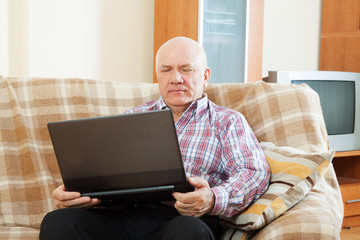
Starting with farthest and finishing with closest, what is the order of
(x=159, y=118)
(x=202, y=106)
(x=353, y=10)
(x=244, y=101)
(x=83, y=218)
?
(x=353, y=10) → (x=244, y=101) → (x=202, y=106) → (x=83, y=218) → (x=159, y=118)

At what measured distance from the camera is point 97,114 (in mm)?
2066

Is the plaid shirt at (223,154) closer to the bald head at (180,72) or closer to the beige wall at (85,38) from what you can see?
the bald head at (180,72)

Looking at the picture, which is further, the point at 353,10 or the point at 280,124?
the point at 353,10

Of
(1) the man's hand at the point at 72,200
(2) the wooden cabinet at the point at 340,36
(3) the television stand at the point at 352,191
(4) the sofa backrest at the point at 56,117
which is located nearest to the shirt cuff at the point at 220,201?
(1) the man's hand at the point at 72,200

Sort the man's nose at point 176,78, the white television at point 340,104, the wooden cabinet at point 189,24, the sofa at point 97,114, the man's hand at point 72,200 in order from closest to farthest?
1. the man's hand at point 72,200
2. the sofa at point 97,114
3. the man's nose at point 176,78
4. the white television at point 340,104
5. the wooden cabinet at point 189,24

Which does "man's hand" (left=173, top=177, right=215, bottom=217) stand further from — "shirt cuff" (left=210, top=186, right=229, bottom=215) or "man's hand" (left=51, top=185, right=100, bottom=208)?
"man's hand" (left=51, top=185, right=100, bottom=208)

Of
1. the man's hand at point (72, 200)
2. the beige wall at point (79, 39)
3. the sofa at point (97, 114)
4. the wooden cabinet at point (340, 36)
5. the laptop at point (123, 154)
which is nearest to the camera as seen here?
the laptop at point (123, 154)

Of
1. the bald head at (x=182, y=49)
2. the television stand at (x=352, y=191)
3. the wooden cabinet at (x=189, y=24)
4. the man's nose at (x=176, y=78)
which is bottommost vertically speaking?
the television stand at (x=352, y=191)

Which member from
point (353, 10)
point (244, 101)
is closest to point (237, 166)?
point (244, 101)

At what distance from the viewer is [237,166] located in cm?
167

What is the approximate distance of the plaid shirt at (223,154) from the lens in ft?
5.14

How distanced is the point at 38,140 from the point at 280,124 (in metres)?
0.91

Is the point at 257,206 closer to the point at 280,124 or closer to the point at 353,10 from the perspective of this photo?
the point at 280,124

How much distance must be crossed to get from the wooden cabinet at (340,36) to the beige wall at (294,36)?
114 mm
